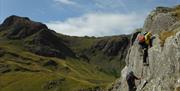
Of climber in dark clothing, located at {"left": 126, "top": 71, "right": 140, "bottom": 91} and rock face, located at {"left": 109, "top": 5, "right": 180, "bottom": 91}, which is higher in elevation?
rock face, located at {"left": 109, "top": 5, "right": 180, "bottom": 91}

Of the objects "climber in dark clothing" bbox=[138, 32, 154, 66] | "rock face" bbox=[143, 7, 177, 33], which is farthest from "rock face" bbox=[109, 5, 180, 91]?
"climber in dark clothing" bbox=[138, 32, 154, 66]

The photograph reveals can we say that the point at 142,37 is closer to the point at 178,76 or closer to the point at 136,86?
the point at 136,86

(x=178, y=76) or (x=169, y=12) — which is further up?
(x=169, y=12)

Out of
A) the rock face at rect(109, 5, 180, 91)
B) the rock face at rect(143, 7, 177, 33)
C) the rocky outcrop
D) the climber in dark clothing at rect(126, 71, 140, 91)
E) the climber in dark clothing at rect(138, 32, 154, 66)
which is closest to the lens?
the rocky outcrop

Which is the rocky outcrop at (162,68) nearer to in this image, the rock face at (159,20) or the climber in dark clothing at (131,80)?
the climber in dark clothing at (131,80)

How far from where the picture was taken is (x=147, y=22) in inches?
2165

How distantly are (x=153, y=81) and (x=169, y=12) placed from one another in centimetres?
1218

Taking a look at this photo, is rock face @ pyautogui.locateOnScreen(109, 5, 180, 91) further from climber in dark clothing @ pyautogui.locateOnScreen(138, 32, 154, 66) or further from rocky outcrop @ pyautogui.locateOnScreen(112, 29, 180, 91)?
climber in dark clothing @ pyautogui.locateOnScreen(138, 32, 154, 66)

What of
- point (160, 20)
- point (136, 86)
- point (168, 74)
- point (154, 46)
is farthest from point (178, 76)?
point (160, 20)

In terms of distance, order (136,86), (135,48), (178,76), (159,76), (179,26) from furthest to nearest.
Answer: (135,48)
(136,86)
(179,26)
(159,76)
(178,76)

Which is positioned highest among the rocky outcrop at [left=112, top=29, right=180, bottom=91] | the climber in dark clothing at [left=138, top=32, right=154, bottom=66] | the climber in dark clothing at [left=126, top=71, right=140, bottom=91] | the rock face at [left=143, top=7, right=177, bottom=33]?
the rock face at [left=143, top=7, right=177, bottom=33]

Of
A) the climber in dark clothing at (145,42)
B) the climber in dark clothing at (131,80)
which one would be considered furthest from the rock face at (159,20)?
the climber in dark clothing at (131,80)

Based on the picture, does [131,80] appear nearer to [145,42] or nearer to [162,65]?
[145,42]

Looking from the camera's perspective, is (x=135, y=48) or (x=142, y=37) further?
(x=135, y=48)
